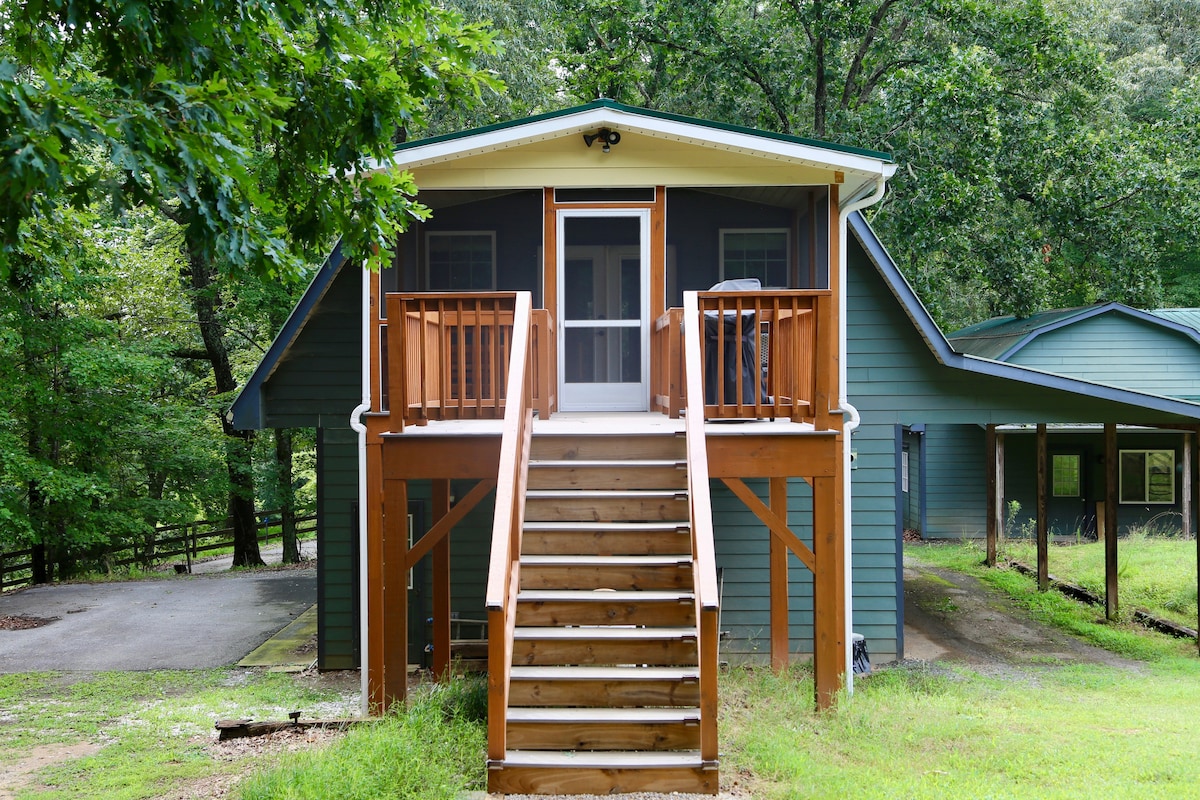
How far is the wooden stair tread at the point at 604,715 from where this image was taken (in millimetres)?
5348

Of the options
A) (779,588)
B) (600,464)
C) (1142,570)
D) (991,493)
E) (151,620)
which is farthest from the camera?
(991,493)

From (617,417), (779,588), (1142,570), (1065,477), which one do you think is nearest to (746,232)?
(617,417)

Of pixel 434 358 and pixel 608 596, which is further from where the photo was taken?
pixel 434 358

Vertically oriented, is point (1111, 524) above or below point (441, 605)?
above

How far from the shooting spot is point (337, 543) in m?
10.4

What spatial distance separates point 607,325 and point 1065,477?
15.2 meters

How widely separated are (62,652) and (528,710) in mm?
8489

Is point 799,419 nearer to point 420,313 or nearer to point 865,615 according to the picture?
point 420,313

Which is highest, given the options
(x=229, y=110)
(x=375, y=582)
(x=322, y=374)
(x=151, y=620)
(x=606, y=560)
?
(x=229, y=110)

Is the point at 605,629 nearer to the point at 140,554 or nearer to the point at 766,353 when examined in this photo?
the point at 766,353

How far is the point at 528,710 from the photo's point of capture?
5.56 metres

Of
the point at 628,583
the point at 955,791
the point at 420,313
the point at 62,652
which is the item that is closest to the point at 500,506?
the point at 628,583

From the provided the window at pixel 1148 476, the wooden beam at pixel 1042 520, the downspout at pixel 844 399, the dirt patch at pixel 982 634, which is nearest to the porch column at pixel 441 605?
the downspout at pixel 844 399

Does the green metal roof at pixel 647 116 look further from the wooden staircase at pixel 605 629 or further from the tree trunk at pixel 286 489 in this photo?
the tree trunk at pixel 286 489
